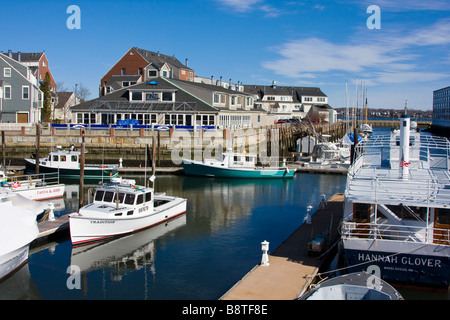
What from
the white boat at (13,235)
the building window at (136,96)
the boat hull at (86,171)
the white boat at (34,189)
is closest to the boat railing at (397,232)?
the white boat at (13,235)

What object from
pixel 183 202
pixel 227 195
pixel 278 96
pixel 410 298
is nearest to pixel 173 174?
pixel 227 195

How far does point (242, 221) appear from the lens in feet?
90.1

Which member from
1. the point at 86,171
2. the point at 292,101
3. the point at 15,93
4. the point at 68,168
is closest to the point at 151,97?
the point at 15,93

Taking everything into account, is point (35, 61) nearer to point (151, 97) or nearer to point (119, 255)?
point (151, 97)

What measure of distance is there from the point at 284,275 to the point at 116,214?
34.0 feet

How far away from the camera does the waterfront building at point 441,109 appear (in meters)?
136

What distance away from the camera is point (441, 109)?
499ft

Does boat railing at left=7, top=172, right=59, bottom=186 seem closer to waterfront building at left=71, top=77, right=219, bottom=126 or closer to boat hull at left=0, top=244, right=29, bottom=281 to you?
boat hull at left=0, top=244, right=29, bottom=281

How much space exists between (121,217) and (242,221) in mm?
7787

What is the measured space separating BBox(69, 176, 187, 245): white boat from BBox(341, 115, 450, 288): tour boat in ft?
36.6

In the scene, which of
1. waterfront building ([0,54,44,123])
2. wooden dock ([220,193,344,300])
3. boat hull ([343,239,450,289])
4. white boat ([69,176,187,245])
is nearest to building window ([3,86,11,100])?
waterfront building ([0,54,44,123])

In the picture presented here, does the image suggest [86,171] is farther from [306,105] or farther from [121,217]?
[306,105]

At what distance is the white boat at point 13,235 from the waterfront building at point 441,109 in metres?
128

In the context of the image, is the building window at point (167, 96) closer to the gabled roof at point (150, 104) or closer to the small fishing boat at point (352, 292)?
the gabled roof at point (150, 104)
